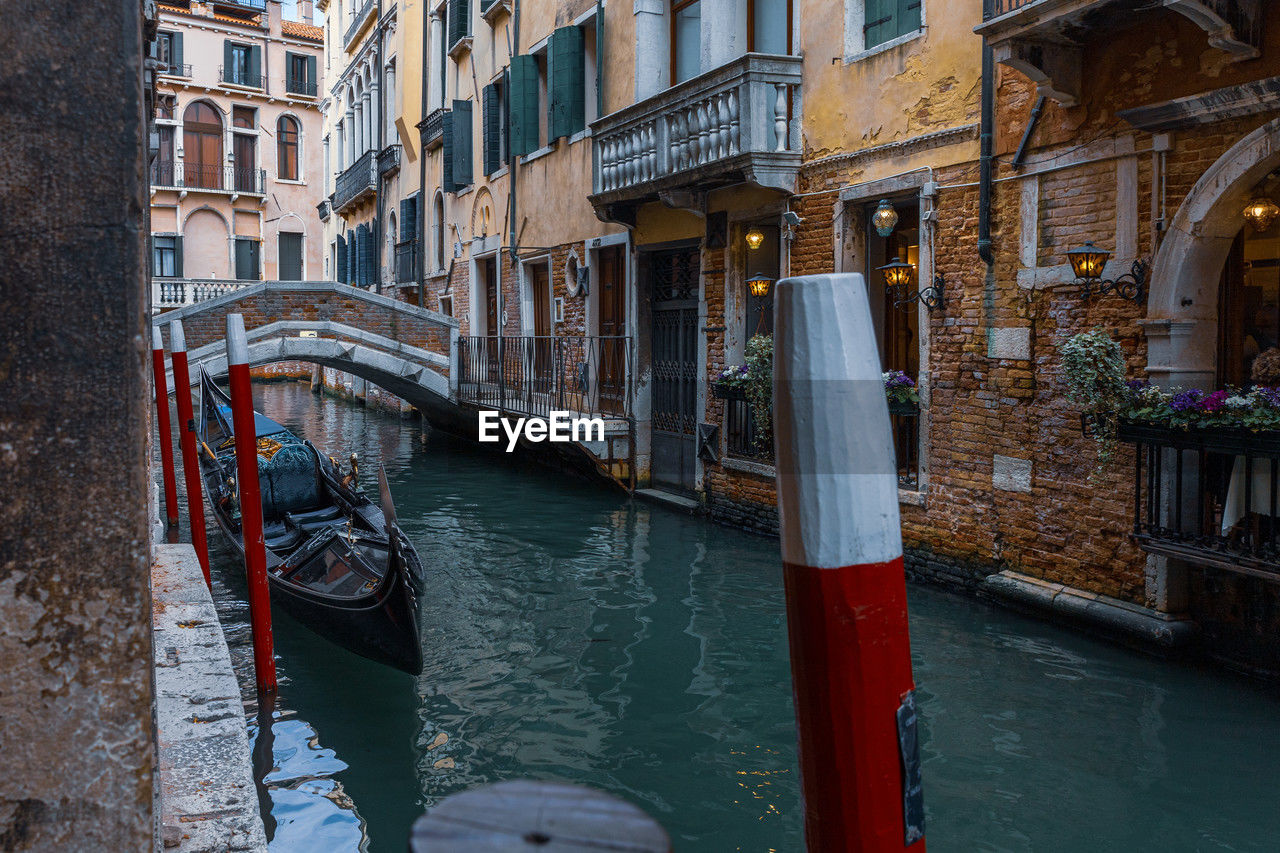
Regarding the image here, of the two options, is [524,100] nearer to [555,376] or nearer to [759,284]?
[555,376]

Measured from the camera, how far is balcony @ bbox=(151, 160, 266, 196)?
26797 mm

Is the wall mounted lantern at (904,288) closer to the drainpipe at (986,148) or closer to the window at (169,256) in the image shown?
the drainpipe at (986,148)

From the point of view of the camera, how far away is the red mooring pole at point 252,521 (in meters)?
4.88

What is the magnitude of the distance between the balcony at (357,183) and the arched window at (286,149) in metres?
5.07

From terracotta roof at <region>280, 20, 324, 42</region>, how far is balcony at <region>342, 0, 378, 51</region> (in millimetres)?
6184

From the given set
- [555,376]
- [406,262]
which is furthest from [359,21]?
[555,376]

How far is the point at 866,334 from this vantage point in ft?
3.22

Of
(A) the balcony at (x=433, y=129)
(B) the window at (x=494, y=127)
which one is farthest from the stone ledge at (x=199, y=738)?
(A) the balcony at (x=433, y=129)

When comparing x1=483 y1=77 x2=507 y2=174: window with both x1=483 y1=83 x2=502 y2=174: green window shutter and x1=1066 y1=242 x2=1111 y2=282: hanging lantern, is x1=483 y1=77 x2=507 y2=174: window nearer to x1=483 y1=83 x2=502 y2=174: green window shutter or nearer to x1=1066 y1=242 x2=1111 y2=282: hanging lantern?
x1=483 y1=83 x2=502 y2=174: green window shutter

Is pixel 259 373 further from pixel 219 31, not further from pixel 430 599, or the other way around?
pixel 430 599

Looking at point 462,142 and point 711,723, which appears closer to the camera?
point 711,723

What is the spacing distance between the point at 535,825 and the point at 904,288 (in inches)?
268

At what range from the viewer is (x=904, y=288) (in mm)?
7156

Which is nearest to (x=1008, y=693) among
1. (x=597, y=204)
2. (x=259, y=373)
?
(x=597, y=204)
